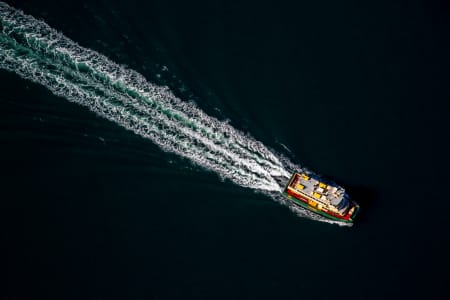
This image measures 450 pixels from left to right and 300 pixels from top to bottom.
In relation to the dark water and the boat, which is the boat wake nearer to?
the dark water

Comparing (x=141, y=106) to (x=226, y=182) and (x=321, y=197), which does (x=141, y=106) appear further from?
(x=321, y=197)

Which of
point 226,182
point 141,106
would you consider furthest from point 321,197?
point 141,106

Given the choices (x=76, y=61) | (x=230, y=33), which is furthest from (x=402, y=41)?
(x=76, y=61)

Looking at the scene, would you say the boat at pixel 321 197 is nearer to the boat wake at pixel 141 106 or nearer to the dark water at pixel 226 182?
the boat wake at pixel 141 106

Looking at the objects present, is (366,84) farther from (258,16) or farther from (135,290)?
(135,290)

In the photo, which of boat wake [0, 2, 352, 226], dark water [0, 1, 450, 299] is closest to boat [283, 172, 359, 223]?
boat wake [0, 2, 352, 226]

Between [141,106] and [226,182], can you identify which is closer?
[226,182]
